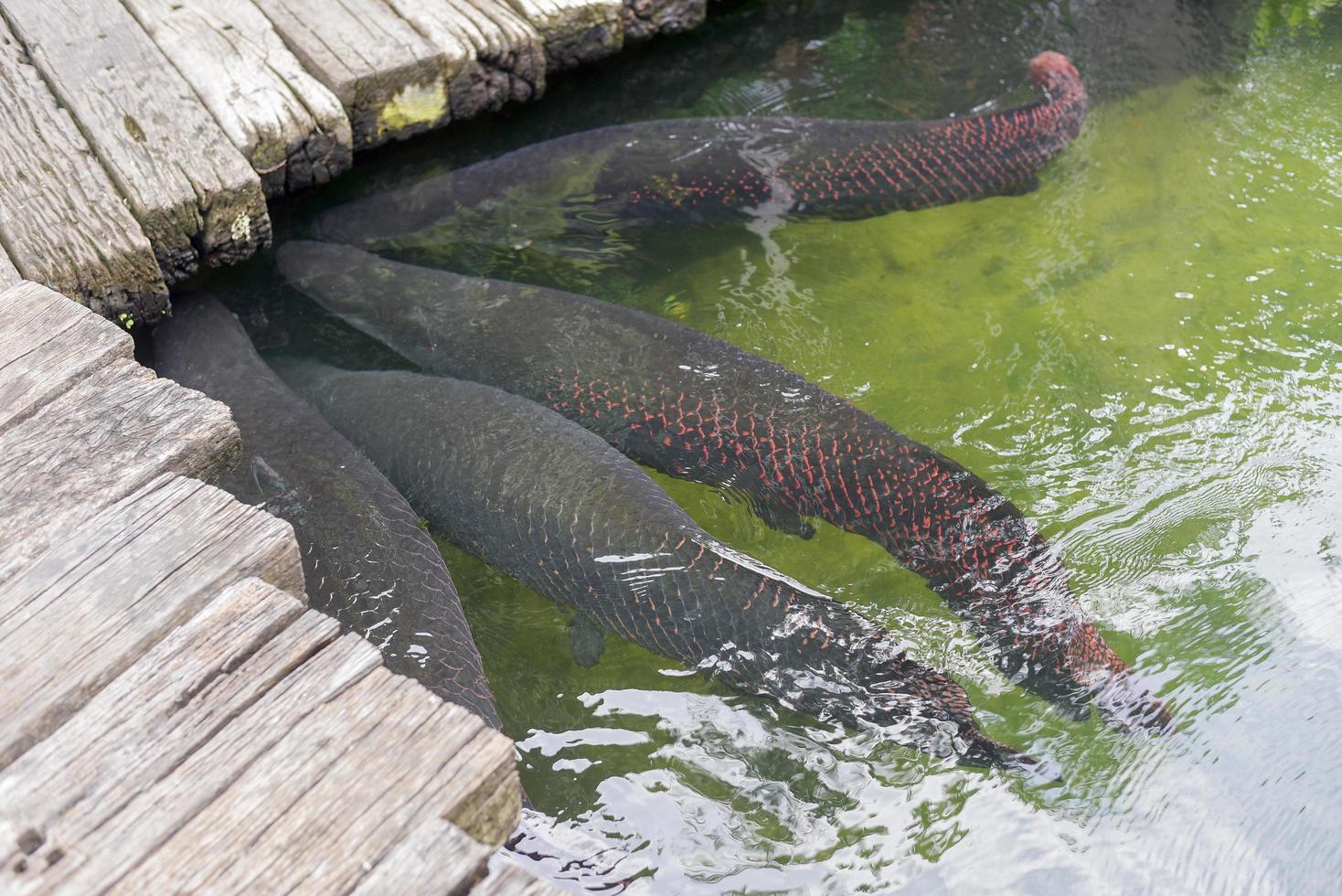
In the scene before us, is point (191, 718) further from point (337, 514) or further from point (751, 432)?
point (751, 432)

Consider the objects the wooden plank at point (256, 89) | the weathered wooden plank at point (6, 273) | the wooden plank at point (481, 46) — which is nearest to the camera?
the weathered wooden plank at point (6, 273)

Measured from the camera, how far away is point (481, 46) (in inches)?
189

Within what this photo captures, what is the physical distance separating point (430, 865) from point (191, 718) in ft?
1.81

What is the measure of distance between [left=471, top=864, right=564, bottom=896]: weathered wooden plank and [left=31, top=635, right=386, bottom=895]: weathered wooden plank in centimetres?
21

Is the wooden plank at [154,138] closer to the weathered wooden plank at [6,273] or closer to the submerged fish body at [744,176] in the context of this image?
the weathered wooden plank at [6,273]

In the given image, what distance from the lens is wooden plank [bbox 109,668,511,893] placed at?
1.67 m

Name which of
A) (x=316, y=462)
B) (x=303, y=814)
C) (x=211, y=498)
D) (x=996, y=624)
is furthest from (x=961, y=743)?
(x=316, y=462)

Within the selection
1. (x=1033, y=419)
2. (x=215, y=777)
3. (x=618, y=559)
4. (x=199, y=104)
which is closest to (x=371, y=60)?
(x=199, y=104)

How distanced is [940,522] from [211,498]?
7.48 ft

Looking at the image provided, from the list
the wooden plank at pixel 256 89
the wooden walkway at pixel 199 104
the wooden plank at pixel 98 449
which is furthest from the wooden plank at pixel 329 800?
the wooden plank at pixel 256 89

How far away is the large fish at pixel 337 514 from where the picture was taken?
310 centimetres

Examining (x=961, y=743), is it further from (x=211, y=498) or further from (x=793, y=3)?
(x=793, y=3)

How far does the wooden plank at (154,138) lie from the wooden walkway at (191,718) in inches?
62.9

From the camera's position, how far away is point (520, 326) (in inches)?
175
